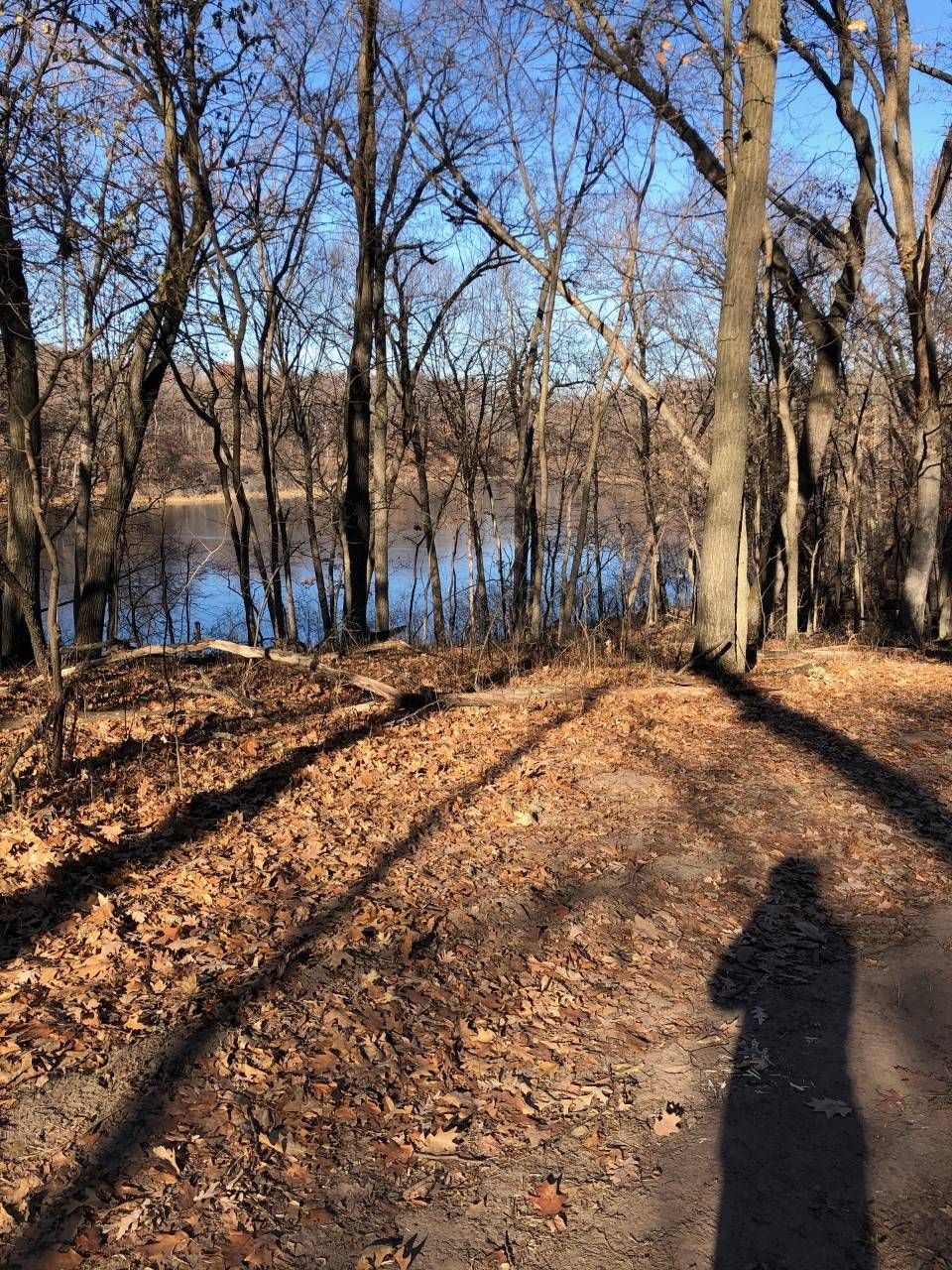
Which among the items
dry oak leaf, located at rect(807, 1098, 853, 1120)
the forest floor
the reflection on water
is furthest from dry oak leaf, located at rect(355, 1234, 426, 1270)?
the reflection on water

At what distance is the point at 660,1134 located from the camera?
9.83 ft

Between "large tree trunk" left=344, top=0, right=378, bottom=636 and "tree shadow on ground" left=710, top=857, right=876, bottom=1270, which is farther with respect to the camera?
"large tree trunk" left=344, top=0, right=378, bottom=636

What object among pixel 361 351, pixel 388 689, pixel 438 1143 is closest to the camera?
pixel 438 1143

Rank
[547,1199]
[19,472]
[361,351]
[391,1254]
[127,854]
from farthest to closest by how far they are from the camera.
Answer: [361,351]
[19,472]
[127,854]
[547,1199]
[391,1254]

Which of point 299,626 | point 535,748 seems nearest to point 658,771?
point 535,748

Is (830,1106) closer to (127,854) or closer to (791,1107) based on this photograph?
(791,1107)

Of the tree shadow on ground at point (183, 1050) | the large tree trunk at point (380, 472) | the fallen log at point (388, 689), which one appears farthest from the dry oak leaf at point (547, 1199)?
the large tree trunk at point (380, 472)

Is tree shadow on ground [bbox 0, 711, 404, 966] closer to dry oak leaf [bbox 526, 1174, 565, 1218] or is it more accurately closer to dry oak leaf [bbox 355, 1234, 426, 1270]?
dry oak leaf [bbox 355, 1234, 426, 1270]

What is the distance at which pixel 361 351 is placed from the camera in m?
13.4

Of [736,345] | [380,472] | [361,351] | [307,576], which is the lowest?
[307,576]

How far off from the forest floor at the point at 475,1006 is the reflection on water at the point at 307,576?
874 cm

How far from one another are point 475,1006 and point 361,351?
37.5 ft

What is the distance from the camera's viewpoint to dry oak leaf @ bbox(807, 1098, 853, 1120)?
121 inches

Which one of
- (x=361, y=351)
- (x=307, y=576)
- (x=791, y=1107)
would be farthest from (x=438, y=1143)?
(x=307, y=576)
